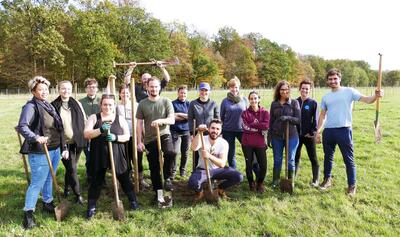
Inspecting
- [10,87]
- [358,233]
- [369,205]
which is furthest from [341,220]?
[10,87]

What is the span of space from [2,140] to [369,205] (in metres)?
11.5

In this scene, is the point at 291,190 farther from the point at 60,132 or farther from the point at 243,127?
the point at 60,132

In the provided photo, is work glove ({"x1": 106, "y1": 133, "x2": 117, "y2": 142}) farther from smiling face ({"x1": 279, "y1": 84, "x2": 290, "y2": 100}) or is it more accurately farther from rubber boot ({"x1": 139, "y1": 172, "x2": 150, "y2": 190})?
smiling face ({"x1": 279, "y1": 84, "x2": 290, "y2": 100})

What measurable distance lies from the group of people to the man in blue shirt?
2cm

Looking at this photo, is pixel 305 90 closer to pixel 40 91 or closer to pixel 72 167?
pixel 72 167

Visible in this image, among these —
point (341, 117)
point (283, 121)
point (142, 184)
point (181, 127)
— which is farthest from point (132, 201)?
point (341, 117)

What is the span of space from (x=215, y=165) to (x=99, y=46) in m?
38.3

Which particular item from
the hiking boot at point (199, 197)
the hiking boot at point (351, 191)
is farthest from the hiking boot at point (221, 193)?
the hiking boot at point (351, 191)

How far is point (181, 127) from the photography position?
23.2ft

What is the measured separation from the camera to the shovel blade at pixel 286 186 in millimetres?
6199

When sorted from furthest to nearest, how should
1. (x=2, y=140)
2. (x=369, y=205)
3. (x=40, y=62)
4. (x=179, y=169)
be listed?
1. (x=40, y=62)
2. (x=2, y=140)
3. (x=179, y=169)
4. (x=369, y=205)

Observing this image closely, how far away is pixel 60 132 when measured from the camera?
17.0 feet

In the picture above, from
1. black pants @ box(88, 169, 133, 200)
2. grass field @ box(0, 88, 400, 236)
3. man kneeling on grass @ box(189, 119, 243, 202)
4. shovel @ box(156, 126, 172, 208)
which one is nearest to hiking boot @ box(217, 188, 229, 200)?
man kneeling on grass @ box(189, 119, 243, 202)

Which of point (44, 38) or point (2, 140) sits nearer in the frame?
point (2, 140)
